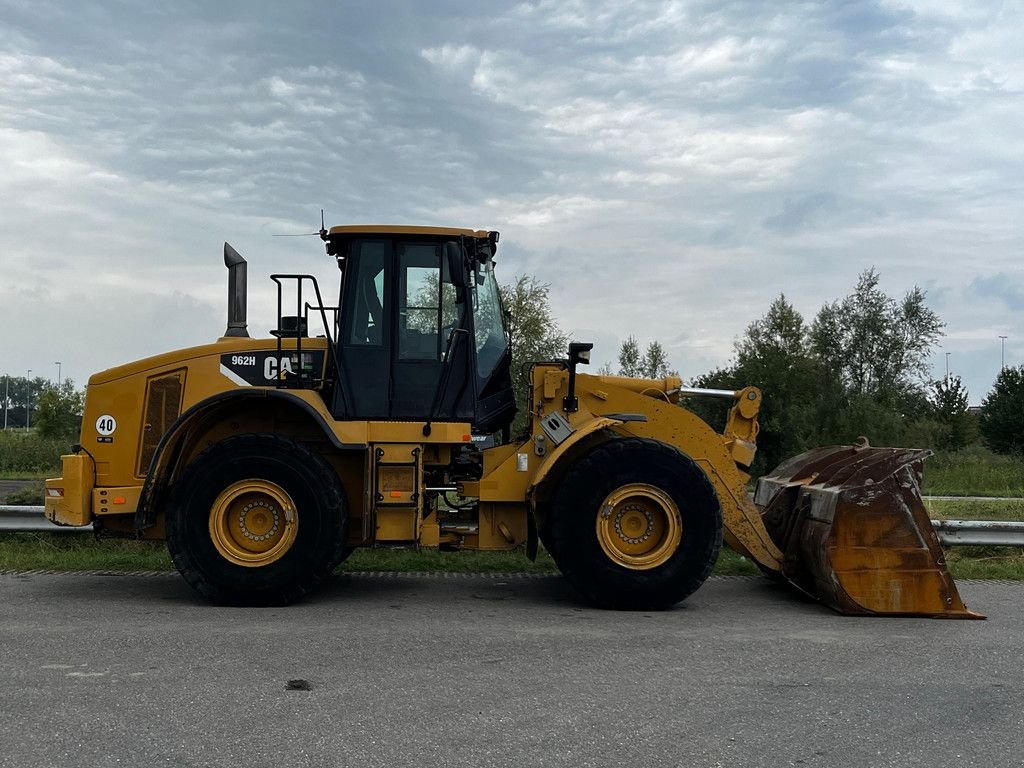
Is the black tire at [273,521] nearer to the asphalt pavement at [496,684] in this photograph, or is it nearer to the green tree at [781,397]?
the asphalt pavement at [496,684]

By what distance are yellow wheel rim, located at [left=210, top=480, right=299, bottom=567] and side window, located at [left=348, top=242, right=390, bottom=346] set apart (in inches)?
54.6

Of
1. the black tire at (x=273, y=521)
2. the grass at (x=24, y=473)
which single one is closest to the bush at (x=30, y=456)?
the grass at (x=24, y=473)

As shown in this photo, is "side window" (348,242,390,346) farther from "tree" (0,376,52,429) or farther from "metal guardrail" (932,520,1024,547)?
"tree" (0,376,52,429)

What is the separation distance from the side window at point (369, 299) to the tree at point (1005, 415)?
38377mm

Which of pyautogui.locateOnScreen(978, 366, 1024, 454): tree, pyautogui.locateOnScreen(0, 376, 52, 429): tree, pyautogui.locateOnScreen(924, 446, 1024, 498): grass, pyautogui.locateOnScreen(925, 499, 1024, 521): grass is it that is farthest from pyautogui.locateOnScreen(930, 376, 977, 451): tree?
pyautogui.locateOnScreen(0, 376, 52, 429): tree

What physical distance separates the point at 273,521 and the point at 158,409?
146 cm

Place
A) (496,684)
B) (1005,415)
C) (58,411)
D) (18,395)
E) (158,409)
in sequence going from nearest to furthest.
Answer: (496,684) < (158,409) < (1005,415) < (58,411) < (18,395)

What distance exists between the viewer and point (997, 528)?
9.41 meters

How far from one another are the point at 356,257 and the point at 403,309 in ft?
1.88

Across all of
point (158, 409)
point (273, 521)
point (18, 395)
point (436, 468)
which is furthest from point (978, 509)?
point (18, 395)

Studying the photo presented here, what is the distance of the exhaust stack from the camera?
859 centimetres

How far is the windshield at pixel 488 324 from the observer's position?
26.6 ft

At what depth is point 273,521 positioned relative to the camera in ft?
25.1

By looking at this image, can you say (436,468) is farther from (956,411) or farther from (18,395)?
(18,395)
